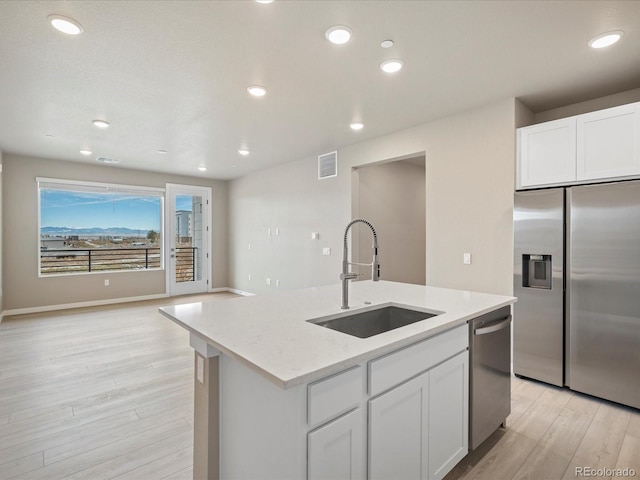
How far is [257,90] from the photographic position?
3.05 m

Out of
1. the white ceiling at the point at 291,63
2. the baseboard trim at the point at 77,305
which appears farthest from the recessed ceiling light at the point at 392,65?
the baseboard trim at the point at 77,305

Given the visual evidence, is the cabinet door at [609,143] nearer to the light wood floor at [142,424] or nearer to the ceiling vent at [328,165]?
the light wood floor at [142,424]

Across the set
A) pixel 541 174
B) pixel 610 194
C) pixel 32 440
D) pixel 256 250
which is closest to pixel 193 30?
pixel 32 440

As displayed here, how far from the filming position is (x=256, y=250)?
7.02 meters

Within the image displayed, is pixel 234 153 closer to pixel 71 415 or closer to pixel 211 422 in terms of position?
pixel 71 415

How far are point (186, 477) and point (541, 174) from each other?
352cm

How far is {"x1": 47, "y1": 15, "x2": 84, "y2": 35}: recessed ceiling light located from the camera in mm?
2039

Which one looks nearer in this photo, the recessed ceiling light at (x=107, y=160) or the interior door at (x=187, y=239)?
the recessed ceiling light at (x=107, y=160)

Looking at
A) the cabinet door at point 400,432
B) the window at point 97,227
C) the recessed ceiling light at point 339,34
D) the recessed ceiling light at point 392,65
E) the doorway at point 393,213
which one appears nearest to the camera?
the cabinet door at point 400,432

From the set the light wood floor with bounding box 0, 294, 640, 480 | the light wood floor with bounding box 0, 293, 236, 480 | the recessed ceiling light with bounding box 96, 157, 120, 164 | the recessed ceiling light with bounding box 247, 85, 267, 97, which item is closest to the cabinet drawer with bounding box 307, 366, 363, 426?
the light wood floor with bounding box 0, 294, 640, 480

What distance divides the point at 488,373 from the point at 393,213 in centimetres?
371

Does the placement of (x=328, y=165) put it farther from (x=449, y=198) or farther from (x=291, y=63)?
(x=291, y=63)

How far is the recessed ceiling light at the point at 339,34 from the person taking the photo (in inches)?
84.4

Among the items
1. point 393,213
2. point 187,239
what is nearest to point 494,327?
point 393,213
